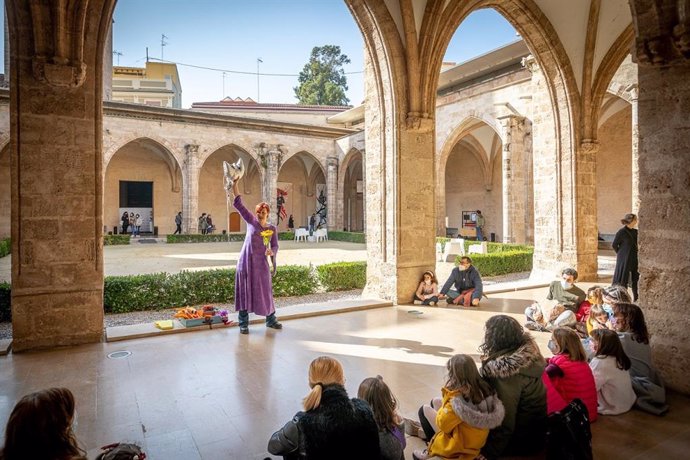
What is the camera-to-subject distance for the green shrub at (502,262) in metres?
11.0

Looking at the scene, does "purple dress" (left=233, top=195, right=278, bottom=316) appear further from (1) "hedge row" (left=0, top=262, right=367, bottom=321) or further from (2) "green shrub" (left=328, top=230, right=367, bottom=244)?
(2) "green shrub" (left=328, top=230, right=367, bottom=244)

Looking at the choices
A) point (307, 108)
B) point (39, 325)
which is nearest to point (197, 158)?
point (307, 108)

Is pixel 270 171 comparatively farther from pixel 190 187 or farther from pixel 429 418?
pixel 429 418

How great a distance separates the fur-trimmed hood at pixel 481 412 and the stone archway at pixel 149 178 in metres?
24.4

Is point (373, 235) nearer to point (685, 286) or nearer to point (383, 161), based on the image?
point (383, 161)

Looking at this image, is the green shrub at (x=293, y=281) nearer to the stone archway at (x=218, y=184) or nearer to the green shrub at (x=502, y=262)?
the green shrub at (x=502, y=262)

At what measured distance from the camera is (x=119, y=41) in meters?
39.0

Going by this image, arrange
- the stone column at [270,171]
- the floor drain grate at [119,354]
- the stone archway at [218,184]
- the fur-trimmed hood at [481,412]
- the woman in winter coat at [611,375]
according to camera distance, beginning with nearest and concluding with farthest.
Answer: the fur-trimmed hood at [481,412]
the woman in winter coat at [611,375]
the floor drain grate at [119,354]
the stone column at [270,171]
the stone archway at [218,184]

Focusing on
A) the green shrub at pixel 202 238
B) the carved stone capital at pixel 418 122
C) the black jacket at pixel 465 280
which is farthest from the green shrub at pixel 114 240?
the black jacket at pixel 465 280

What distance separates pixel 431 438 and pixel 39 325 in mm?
4189

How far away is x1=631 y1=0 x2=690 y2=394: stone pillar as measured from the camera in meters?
3.34

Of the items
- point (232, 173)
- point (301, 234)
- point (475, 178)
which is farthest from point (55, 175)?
point (475, 178)

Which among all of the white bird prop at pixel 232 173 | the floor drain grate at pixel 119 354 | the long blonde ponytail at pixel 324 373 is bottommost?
the floor drain grate at pixel 119 354

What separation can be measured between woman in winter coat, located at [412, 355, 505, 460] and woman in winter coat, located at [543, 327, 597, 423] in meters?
0.69
